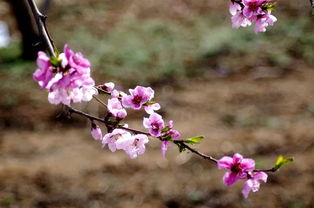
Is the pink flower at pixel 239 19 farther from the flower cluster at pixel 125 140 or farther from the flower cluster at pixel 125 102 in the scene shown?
the flower cluster at pixel 125 140

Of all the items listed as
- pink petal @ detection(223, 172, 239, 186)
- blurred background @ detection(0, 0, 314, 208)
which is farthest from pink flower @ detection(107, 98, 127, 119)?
blurred background @ detection(0, 0, 314, 208)

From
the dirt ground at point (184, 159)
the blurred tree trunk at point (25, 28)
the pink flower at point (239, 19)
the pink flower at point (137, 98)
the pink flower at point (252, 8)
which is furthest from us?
the blurred tree trunk at point (25, 28)

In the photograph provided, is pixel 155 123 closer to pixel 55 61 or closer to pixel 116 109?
pixel 116 109

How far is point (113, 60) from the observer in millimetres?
6965

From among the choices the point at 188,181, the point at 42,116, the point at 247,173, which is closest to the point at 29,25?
the point at 42,116

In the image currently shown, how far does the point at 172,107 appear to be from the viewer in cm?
563

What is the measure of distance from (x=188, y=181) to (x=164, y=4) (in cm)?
568

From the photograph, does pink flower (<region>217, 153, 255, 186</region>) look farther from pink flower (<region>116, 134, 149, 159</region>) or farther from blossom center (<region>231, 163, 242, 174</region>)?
pink flower (<region>116, 134, 149, 159</region>)

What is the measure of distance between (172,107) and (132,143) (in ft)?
12.5

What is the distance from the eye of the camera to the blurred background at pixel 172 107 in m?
4.21

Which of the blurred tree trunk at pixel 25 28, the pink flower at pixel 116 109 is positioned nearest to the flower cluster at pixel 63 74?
the pink flower at pixel 116 109

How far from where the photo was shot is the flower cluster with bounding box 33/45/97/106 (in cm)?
131

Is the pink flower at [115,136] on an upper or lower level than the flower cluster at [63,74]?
upper

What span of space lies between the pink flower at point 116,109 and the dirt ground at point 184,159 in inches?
95.4
